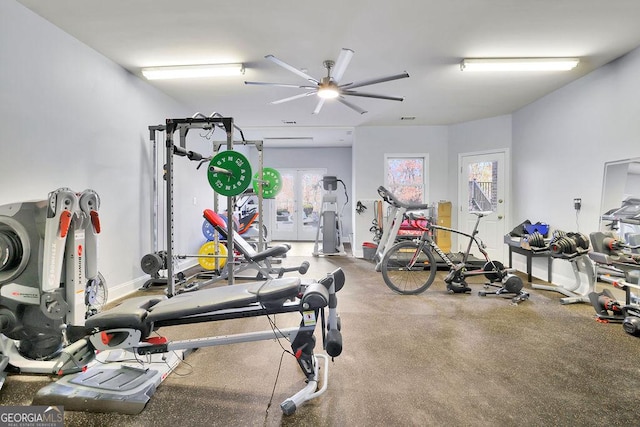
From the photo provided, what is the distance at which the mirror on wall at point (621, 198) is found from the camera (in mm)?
3285

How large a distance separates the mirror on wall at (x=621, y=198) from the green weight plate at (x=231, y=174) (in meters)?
3.85

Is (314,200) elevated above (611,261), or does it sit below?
above

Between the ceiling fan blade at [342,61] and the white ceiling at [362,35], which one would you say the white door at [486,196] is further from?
the ceiling fan blade at [342,61]

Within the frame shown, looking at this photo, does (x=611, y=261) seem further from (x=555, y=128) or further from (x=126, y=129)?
(x=126, y=129)

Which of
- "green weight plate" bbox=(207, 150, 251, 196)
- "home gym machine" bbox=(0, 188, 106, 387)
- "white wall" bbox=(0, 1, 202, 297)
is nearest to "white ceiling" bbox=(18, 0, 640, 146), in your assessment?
"white wall" bbox=(0, 1, 202, 297)

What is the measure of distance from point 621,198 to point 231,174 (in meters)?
4.27

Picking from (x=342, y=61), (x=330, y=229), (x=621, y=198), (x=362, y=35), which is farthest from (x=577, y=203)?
(x=330, y=229)

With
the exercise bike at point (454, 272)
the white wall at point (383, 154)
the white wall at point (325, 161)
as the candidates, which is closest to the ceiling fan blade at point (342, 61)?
the exercise bike at point (454, 272)

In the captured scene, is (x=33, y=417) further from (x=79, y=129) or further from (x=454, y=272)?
(x=454, y=272)

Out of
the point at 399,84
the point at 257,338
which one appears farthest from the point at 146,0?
the point at 399,84

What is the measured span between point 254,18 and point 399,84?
231cm

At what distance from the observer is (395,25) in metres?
2.88

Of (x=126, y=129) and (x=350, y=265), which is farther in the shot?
(x=350, y=265)

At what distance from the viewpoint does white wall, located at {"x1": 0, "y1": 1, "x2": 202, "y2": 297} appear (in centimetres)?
252
